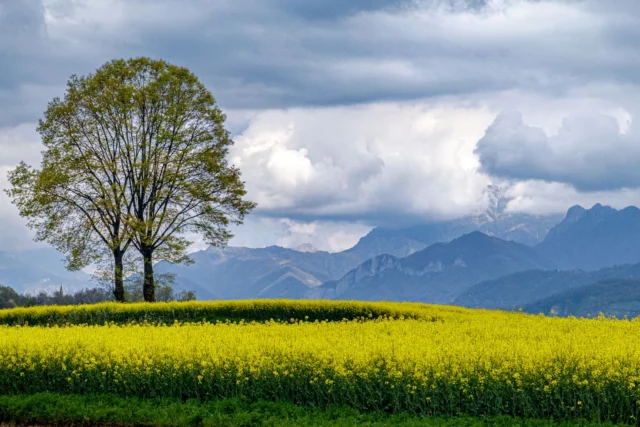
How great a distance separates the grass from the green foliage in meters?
21.3

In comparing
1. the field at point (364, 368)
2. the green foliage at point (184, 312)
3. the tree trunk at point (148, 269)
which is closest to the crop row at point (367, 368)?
the field at point (364, 368)

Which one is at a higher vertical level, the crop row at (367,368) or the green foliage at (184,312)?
the green foliage at (184,312)

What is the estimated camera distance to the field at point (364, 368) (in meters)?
16.7

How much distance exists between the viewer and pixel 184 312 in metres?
41.9

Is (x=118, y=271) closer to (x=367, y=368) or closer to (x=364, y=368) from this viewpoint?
(x=364, y=368)

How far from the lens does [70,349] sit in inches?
877

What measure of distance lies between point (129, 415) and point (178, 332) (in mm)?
8505

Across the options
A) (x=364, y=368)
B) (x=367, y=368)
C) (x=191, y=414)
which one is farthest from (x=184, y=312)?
(x=367, y=368)

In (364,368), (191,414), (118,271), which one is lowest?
(191,414)

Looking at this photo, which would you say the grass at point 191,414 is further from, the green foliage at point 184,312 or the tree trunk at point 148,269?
the tree trunk at point 148,269

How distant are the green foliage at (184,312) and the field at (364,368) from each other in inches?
567

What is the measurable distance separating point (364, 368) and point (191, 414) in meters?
4.33

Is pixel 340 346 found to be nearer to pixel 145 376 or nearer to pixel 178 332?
pixel 145 376

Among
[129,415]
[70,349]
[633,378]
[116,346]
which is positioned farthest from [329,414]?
[70,349]
